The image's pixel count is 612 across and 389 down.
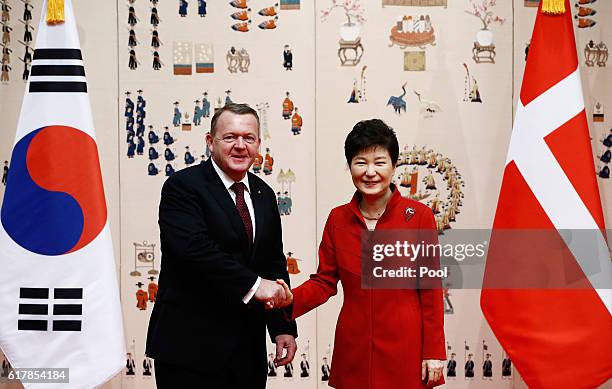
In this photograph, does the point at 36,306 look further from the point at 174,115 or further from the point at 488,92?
the point at 488,92

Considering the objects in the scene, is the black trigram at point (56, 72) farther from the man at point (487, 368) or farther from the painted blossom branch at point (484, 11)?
the man at point (487, 368)

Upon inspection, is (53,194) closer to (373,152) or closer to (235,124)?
(235,124)

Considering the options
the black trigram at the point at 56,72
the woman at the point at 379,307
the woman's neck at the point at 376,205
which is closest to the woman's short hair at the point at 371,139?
the woman at the point at 379,307

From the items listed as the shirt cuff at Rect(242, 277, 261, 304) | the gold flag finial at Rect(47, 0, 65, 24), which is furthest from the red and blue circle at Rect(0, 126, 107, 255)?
the shirt cuff at Rect(242, 277, 261, 304)

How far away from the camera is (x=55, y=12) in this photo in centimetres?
302

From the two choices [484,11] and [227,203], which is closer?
[227,203]

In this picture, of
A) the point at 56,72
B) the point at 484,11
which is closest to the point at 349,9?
the point at 484,11

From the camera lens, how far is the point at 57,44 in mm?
3006

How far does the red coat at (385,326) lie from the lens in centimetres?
233

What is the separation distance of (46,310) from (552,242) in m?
2.27

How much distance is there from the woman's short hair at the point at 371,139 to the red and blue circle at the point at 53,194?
4.12 ft


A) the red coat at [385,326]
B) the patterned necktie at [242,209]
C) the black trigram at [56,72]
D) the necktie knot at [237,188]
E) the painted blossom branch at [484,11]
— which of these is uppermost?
the painted blossom branch at [484,11]

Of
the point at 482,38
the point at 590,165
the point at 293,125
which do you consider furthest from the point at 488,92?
the point at 293,125

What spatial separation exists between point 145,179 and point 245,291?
1.56 metres
